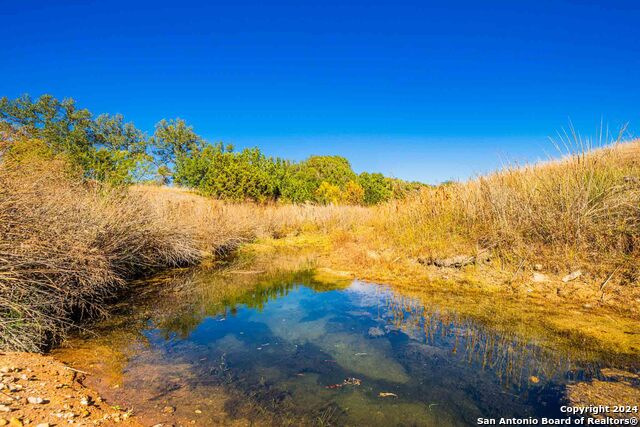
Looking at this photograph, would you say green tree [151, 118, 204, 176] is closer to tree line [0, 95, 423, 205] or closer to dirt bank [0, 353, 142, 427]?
tree line [0, 95, 423, 205]

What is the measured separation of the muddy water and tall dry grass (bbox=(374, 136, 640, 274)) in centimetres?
327

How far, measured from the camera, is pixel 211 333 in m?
5.04

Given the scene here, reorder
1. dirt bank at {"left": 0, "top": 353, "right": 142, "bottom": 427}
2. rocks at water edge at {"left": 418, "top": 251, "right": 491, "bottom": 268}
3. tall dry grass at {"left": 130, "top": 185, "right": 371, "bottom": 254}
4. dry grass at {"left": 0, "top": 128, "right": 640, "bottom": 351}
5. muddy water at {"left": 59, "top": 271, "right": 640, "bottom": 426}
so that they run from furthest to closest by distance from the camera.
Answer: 1. tall dry grass at {"left": 130, "top": 185, "right": 371, "bottom": 254}
2. rocks at water edge at {"left": 418, "top": 251, "right": 491, "bottom": 268}
3. dry grass at {"left": 0, "top": 128, "right": 640, "bottom": 351}
4. muddy water at {"left": 59, "top": 271, "right": 640, "bottom": 426}
5. dirt bank at {"left": 0, "top": 353, "right": 142, "bottom": 427}

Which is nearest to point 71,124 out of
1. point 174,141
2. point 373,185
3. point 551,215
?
point 174,141

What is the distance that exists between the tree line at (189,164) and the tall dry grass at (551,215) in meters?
3.56

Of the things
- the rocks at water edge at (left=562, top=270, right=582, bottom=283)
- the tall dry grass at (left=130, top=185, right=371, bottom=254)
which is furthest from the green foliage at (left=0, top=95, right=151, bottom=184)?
the rocks at water edge at (left=562, top=270, right=582, bottom=283)

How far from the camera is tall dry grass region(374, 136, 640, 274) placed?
6.33 meters

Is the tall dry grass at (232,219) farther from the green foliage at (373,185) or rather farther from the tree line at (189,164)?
the green foliage at (373,185)

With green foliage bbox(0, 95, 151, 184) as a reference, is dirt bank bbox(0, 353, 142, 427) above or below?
below

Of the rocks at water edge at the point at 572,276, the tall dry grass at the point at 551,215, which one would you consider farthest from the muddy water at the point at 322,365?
the tall dry grass at the point at 551,215

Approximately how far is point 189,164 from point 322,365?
32.0 metres

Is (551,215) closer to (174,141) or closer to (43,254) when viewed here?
(43,254)

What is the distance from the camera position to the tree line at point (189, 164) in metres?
11.1

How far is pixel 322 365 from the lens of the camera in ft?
12.9
